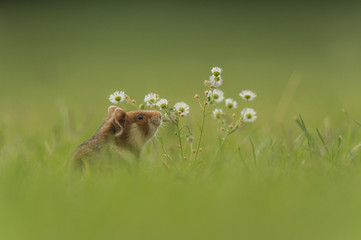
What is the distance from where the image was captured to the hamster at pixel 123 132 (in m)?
3.46

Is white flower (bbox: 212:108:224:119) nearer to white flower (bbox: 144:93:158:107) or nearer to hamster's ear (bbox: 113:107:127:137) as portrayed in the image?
white flower (bbox: 144:93:158:107)

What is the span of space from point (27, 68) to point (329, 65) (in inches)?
241

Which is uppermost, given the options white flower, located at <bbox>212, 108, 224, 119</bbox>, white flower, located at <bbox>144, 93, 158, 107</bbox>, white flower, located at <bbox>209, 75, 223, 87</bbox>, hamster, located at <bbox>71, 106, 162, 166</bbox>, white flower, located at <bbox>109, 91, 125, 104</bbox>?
white flower, located at <bbox>209, 75, 223, 87</bbox>

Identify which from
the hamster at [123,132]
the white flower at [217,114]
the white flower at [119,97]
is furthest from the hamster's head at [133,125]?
the white flower at [217,114]

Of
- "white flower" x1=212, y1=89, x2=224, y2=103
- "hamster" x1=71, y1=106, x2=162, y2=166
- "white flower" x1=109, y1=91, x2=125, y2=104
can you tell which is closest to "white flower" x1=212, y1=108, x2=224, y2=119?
"white flower" x1=212, y1=89, x2=224, y2=103

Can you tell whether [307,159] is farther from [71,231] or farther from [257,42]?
[257,42]

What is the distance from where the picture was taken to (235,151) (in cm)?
352

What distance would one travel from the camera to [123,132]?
3.81 meters

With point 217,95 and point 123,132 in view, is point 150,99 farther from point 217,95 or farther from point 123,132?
point 123,132

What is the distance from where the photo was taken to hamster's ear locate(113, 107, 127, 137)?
3.72 meters

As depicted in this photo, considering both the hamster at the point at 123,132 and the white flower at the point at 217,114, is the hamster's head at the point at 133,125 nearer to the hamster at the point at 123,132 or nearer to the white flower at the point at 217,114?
the hamster at the point at 123,132

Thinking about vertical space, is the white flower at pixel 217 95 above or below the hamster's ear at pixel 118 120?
above

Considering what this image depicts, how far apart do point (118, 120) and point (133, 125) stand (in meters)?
0.13

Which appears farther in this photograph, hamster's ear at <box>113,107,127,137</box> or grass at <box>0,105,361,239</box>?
hamster's ear at <box>113,107,127,137</box>
